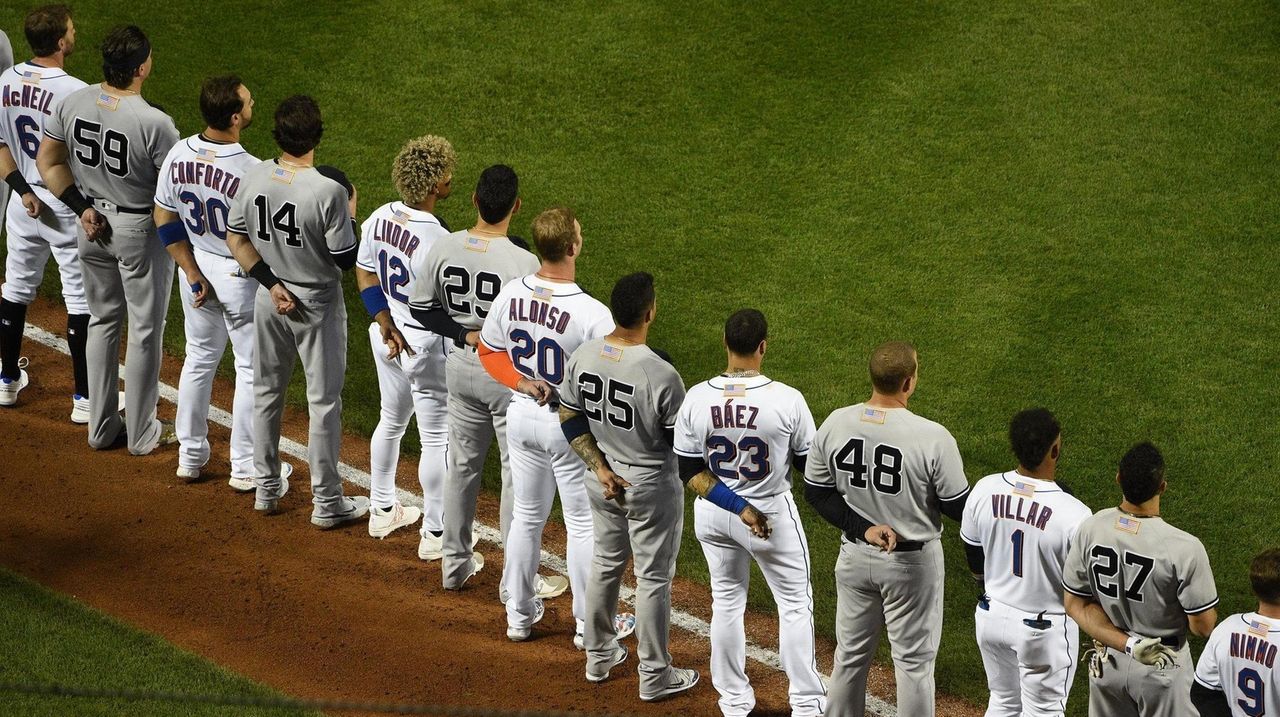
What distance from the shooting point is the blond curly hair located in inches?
217

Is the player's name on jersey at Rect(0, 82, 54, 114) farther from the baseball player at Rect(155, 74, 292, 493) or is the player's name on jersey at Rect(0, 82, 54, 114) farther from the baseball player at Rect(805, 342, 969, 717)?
the baseball player at Rect(805, 342, 969, 717)

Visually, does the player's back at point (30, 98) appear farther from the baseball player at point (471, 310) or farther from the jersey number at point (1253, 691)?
the jersey number at point (1253, 691)

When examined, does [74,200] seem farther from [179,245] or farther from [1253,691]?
[1253,691]

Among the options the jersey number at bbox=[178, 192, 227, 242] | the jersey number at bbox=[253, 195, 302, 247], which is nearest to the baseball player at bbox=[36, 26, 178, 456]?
the jersey number at bbox=[178, 192, 227, 242]

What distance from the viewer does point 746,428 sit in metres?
4.62

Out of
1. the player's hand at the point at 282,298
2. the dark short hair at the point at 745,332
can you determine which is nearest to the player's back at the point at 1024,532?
the dark short hair at the point at 745,332

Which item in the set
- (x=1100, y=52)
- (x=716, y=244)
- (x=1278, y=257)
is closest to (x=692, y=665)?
(x=716, y=244)

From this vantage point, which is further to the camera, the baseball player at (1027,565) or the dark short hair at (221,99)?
the dark short hair at (221,99)

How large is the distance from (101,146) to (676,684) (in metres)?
3.41

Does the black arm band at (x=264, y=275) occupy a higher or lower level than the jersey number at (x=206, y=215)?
lower

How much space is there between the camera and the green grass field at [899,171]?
7340mm

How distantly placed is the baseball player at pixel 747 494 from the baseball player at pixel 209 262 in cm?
237

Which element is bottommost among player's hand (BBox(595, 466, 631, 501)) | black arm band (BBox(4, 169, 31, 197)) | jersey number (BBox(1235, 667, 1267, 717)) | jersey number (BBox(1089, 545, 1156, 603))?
jersey number (BBox(1235, 667, 1267, 717))

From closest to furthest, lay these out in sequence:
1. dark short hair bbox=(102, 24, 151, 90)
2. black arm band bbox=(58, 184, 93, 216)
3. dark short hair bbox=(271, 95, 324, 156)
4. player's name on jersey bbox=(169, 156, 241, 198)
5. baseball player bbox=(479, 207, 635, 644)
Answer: baseball player bbox=(479, 207, 635, 644) → dark short hair bbox=(271, 95, 324, 156) → player's name on jersey bbox=(169, 156, 241, 198) → dark short hair bbox=(102, 24, 151, 90) → black arm band bbox=(58, 184, 93, 216)
